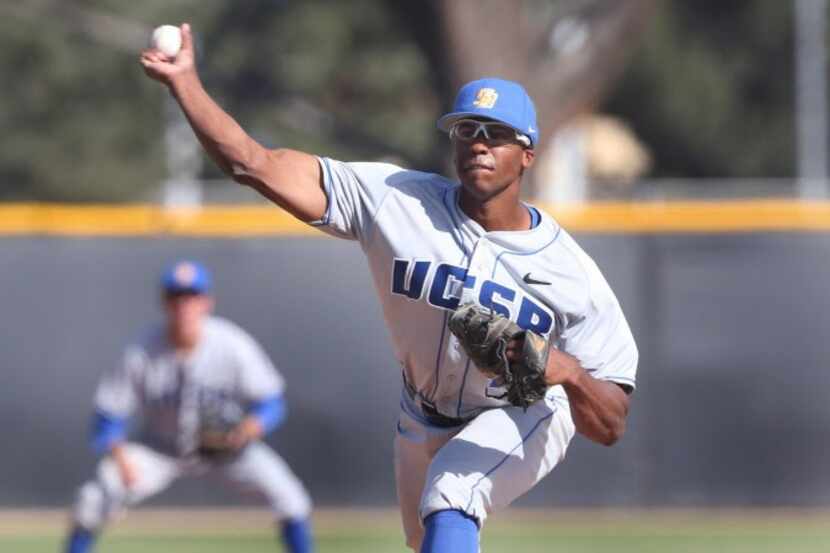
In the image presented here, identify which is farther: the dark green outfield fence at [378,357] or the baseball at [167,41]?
the dark green outfield fence at [378,357]

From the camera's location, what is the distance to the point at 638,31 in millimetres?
15734

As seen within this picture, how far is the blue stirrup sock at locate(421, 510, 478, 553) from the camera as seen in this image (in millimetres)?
4992

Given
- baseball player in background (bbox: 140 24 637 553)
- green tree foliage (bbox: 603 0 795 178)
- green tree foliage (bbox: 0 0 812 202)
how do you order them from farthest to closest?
green tree foliage (bbox: 603 0 795 178) < green tree foliage (bbox: 0 0 812 202) < baseball player in background (bbox: 140 24 637 553)

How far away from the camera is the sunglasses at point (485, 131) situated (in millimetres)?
5281

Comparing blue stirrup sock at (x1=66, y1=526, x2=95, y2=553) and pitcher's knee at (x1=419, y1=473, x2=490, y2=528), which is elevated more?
pitcher's knee at (x1=419, y1=473, x2=490, y2=528)

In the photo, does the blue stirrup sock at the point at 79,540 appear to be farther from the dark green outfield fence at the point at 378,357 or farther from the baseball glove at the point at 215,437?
the dark green outfield fence at the point at 378,357

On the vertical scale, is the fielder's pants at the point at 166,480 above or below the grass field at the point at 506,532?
above

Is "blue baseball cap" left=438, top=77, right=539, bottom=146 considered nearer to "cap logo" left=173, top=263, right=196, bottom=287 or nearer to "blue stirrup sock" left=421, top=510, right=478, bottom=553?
"blue stirrup sock" left=421, top=510, right=478, bottom=553

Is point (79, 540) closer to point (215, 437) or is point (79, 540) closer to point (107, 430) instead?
point (107, 430)

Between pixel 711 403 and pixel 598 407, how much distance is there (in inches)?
256

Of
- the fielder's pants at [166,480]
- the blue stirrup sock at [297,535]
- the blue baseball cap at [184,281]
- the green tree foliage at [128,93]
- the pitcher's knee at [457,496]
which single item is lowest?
the blue stirrup sock at [297,535]

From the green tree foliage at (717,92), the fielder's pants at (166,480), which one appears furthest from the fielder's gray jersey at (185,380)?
the green tree foliage at (717,92)

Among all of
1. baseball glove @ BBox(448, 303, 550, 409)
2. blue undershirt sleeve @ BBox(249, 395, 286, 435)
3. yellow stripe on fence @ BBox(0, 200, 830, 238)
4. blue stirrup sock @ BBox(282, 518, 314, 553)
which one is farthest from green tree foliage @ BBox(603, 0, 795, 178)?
baseball glove @ BBox(448, 303, 550, 409)

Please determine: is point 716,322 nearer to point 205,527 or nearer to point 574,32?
point 205,527
